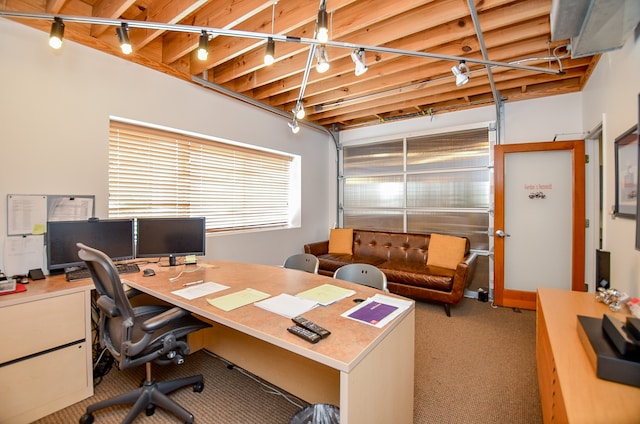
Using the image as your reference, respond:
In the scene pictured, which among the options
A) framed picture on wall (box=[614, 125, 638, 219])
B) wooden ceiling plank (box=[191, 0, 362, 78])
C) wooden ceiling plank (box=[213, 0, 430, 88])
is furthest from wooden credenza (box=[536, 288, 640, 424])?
wooden ceiling plank (box=[191, 0, 362, 78])

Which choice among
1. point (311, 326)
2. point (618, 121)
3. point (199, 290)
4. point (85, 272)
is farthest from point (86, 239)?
point (618, 121)

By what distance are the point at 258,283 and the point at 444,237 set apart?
116 inches

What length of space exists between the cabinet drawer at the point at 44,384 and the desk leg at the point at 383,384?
202 centimetres

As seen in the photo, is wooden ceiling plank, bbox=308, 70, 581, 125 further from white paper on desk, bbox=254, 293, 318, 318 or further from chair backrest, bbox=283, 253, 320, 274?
white paper on desk, bbox=254, 293, 318, 318

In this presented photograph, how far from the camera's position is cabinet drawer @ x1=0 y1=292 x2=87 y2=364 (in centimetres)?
172

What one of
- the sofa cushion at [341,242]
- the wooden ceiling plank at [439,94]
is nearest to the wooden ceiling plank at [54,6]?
the wooden ceiling plank at [439,94]

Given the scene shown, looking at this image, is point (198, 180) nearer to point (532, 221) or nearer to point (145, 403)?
point (145, 403)

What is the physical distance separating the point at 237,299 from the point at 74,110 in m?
2.24

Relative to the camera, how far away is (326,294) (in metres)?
1.78

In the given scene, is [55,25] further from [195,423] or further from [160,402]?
[195,423]

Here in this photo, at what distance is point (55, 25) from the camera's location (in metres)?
1.88

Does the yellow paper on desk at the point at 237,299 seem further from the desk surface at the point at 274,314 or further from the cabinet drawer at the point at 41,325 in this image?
the cabinet drawer at the point at 41,325

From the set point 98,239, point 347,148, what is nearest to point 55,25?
point 98,239

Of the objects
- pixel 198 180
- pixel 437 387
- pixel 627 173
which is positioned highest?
pixel 198 180
